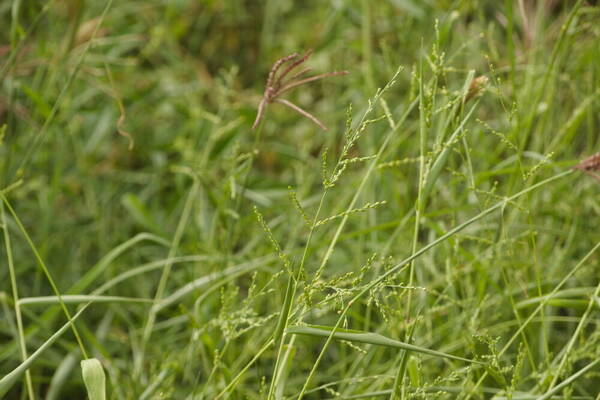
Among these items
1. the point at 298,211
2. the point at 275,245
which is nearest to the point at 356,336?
the point at 275,245

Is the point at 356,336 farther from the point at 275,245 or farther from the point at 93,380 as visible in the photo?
the point at 93,380

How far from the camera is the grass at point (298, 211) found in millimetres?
729

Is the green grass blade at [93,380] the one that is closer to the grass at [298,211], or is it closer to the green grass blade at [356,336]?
the grass at [298,211]

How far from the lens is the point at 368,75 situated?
1.16 m

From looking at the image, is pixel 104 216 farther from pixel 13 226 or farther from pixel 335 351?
pixel 335 351

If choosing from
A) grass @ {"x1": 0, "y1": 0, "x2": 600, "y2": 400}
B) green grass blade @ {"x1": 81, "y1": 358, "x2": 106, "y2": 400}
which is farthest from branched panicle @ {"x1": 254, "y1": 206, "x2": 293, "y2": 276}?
green grass blade @ {"x1": 81, "y1": 358, "x2": 106, "y2": 400}

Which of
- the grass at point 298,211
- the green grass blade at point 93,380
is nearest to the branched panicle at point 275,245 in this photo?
the grass at point 298,211

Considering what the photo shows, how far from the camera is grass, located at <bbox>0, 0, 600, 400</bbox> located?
729 millimetres

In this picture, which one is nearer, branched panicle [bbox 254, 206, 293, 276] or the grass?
branched panicle [bbox 254, 206, 293, 276]

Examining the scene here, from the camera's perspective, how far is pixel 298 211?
2.34 feet

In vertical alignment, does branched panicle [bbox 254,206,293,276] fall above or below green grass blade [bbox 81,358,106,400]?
above

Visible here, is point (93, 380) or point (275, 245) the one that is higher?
point (275, 245)

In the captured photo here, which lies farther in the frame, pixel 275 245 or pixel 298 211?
pixel 298 211

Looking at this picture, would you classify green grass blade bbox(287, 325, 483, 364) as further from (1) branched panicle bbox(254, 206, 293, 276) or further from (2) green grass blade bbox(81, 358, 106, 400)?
(2) green grass blade bbox(81, 358, 106, 400)
